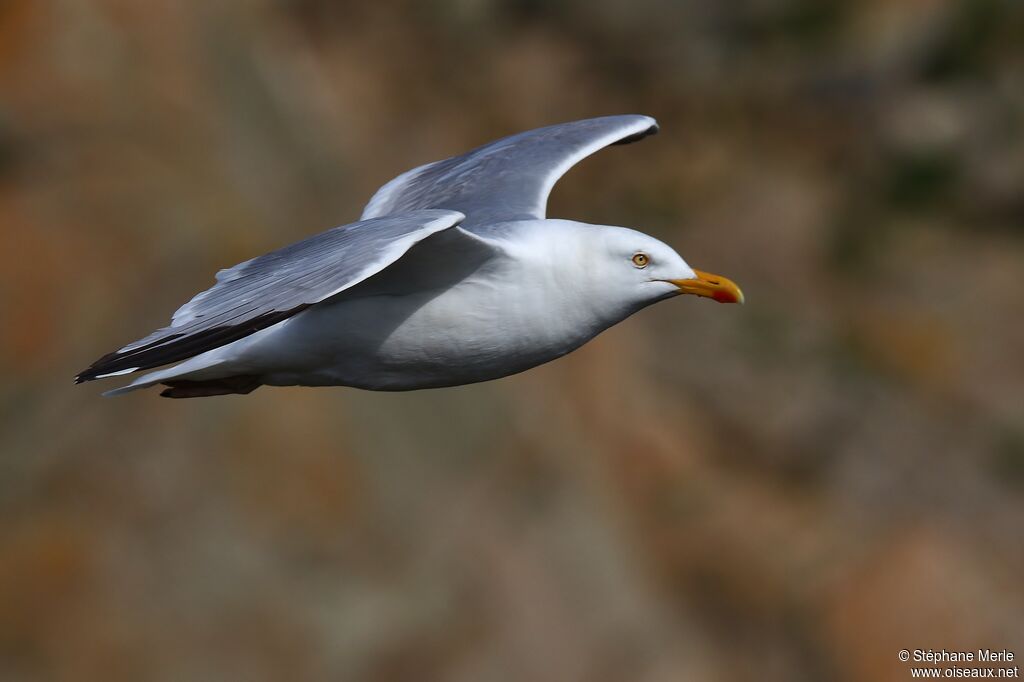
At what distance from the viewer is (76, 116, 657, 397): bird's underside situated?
165 inches

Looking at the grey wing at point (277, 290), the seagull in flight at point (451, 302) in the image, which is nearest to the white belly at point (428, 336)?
the seagull in flight at point (451, 302)

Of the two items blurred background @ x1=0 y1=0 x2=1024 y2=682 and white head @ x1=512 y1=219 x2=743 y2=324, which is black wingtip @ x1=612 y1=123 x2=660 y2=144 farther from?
blurred background @ x1=0 y1=0 x2=1024 y2=682

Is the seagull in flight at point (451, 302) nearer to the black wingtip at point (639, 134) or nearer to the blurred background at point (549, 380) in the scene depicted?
the black wingtip at point (639, 134)

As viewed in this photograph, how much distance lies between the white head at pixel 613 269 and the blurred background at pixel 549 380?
5295 mm

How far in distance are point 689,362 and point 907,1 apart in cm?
389

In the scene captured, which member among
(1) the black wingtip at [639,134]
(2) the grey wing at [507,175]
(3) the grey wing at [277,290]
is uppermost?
(3) the grey wing at [277,290]

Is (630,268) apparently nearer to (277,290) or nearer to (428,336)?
(428,336)

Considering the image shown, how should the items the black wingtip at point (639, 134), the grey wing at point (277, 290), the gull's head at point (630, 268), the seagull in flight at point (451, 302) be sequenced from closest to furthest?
the grey wing at point (277, 290)
the seagull in flight at point (451, 302)
the gull's head at point (630, 268)
the black wingtip at point (639, 134)

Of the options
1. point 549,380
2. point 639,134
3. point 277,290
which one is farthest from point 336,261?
point 549,380

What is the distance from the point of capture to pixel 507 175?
19.4 feet

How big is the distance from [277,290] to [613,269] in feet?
3.74

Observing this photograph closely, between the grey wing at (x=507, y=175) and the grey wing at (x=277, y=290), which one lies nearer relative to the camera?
the grey wing at (x=277, y=290)

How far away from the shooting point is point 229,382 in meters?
5.27

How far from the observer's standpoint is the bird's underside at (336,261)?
4.19 metres
